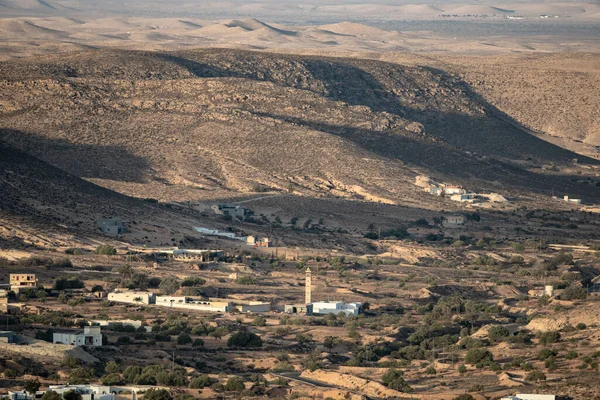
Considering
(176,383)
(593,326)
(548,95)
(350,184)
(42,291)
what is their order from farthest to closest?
(548,95)
(350,184)
(42,291)
(593,326)
(176,383)

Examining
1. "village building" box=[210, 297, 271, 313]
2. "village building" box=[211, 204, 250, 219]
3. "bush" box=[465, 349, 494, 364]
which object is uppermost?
"bush" box=[465, 349, 494, 364]

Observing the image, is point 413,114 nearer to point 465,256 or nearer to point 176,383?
point 465,256

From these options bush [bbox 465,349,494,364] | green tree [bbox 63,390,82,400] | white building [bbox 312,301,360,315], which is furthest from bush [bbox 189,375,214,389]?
white building [bbox 312,301,360,315]

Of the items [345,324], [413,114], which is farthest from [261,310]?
[413,114]

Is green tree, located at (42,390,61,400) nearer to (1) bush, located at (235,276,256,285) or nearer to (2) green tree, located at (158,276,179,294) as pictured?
(2) green tree, located at (158,276,179,294)

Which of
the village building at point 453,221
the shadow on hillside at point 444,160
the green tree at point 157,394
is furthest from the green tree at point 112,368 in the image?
the shadow on hillside at point 444,160

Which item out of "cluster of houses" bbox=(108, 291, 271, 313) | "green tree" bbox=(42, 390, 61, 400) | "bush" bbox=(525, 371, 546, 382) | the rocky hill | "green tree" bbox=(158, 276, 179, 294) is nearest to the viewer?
"green tree" bbox=(42, 390, 61, 400)
